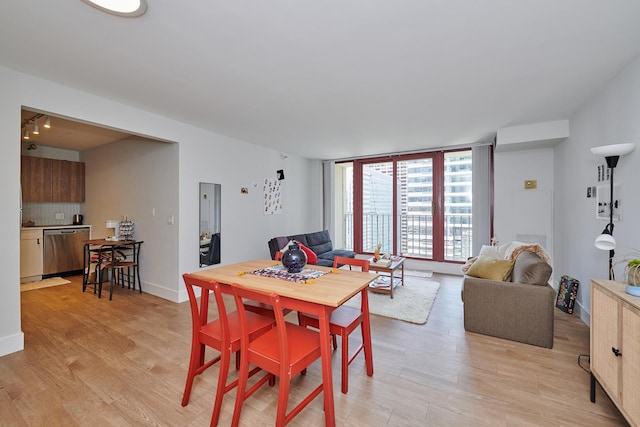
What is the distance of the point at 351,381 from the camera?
2000 millimetres

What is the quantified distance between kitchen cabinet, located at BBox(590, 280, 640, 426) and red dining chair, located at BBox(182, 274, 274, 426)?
199cm

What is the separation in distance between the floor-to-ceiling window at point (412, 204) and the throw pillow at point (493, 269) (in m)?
2.47

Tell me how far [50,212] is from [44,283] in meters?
1.67

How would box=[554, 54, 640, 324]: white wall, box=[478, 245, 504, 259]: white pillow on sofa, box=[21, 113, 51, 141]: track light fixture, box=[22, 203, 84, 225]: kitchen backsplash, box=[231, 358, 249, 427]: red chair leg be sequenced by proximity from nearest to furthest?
Result: box=[231, 358, 249, 427]: red chair leg < box=[554, 54, 640, 324]: white wall < box=[21, 113, 51, 141]: track light fixture < box=[478, 245, 504, 259]: white pillow on sofa < box=[22, 203, 84, 225]: kitchen backsplash

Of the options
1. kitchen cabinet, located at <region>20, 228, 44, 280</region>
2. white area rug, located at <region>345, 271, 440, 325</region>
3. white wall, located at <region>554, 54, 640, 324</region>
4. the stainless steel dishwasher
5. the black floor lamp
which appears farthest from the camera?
the stainless steel dishwasher

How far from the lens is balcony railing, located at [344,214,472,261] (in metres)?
5.31

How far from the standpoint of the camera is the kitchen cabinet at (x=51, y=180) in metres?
4.89

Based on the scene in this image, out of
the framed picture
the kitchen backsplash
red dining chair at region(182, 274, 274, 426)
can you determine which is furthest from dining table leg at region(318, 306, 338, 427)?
the kitchen backsplash

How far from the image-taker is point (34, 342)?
256cm

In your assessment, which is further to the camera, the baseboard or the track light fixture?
the track light fixture

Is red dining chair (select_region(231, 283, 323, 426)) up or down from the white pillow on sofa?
down

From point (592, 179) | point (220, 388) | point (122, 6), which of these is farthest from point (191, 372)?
point (592, 179)

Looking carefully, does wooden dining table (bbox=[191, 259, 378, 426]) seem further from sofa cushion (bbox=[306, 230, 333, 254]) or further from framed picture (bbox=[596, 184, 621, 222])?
sofa cushion (bbox=[306, 230, 333, 254])

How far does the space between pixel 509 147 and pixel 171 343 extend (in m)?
5.06
